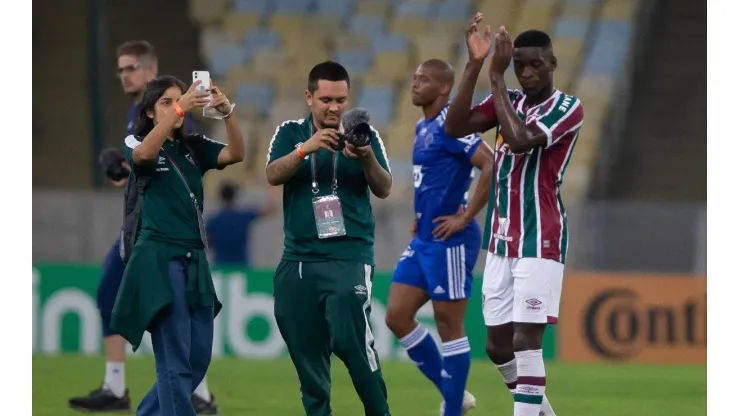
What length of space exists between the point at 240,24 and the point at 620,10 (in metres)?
5.45

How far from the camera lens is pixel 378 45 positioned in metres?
17.9

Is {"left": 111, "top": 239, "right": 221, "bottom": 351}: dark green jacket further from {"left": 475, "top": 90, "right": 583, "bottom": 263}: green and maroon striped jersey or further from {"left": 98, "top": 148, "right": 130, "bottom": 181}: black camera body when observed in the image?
{"left": 98, "top": 148, "right": 130, "bottom": 181}: black camera body

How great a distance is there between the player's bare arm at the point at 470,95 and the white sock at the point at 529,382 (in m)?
1.27

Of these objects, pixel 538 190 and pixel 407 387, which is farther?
pixel 407 387

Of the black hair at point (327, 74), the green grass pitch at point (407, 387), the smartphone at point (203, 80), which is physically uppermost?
the black hair at point (327, 74)

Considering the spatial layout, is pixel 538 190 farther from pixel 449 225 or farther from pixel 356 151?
pixel 449 225

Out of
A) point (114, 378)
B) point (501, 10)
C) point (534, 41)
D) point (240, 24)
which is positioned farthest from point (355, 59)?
point (534, 41)

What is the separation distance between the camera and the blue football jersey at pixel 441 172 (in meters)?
7.91

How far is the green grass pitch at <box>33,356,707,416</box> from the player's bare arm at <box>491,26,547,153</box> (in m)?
2.84

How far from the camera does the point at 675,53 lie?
17.8m

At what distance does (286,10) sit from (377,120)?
2410 millimetres

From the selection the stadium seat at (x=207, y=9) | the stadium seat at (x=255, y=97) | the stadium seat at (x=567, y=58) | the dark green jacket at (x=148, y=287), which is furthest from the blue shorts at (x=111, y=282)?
the stadium seat at (x=207, y=9)

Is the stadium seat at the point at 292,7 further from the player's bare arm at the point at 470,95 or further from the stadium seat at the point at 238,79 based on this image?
the player's bare arm at the point at 470,95
